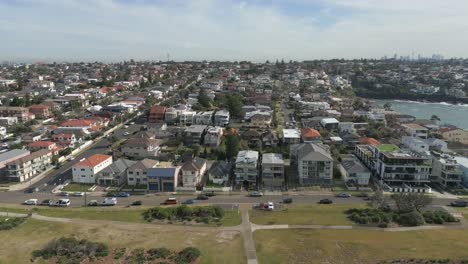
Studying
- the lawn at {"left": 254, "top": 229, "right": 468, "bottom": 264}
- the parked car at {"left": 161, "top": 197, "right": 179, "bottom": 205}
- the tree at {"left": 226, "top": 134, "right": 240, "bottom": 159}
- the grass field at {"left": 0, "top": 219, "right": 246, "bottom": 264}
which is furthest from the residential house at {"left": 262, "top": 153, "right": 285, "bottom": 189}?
the grass field at {"left": 0, "top": 219, "right": 246, "bottom": 264}

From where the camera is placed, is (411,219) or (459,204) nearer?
(411,219)

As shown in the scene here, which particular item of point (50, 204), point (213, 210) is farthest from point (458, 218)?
point (50, 204)

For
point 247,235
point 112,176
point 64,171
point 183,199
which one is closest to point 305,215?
point 247,235

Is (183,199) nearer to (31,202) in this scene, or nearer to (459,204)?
(31,202)

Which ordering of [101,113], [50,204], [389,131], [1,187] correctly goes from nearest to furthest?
[50,204] < [1,187] < [389,131] < [101,113]

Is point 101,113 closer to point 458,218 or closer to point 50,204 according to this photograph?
point 50,204

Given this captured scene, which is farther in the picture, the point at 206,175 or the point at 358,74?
the point at 358,74

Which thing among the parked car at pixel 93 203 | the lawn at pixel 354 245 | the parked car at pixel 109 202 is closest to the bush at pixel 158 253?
the lawn at pixel 354 245
